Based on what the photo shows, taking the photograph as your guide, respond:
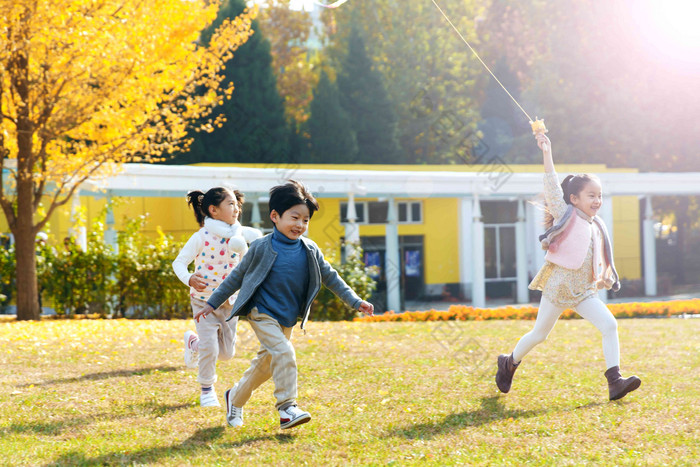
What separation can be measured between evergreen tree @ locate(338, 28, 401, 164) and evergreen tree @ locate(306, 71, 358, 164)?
1.85 m

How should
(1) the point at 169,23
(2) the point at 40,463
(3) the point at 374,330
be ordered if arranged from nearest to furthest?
1. (2) the point at 40,463
2. (3) the point at 374,330
3. (1) the point at 169,23

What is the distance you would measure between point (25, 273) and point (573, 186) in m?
9.47

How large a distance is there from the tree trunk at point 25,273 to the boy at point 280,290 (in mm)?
8558

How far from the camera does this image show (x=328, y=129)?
32.1m

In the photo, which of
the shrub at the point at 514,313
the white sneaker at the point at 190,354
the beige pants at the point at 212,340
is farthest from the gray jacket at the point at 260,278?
the shrub at the point at 514,313

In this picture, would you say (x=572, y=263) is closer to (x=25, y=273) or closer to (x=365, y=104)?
(x=25, y=273)

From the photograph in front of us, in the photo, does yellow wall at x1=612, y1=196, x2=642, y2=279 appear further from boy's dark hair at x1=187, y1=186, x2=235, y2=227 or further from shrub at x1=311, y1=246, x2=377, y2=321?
boy's dark hair at x1=187, y1=186, x2=235, y2=227

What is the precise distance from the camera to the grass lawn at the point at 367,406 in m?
3.95

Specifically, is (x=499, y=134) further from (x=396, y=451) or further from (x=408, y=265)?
(x=396, y=451)

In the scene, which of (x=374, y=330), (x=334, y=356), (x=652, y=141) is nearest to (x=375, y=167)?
(x=652, y=141)

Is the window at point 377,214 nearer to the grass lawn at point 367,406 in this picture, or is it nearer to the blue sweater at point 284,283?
the grass lawn at point 367,406

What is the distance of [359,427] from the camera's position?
4.52 metres

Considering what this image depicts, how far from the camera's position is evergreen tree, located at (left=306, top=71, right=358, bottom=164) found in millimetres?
32031

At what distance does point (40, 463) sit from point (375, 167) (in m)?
20.9
